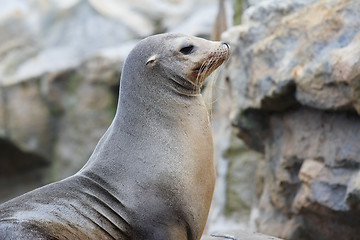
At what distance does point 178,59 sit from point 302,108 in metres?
1.69

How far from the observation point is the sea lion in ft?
10.9

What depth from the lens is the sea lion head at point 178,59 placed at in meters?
3.81

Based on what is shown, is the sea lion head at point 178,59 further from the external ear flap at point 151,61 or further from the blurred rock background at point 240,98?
the blurred rock background at point 240,98

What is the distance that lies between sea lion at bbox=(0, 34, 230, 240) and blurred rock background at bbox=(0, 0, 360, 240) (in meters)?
0.41

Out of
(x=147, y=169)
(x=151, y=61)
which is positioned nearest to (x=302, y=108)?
(x=151, y=61)

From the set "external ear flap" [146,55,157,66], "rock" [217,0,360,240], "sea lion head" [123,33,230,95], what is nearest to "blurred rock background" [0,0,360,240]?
"rock" [217,0,360,240]

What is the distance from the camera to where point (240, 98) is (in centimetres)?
571

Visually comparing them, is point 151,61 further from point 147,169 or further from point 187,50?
point 147,169

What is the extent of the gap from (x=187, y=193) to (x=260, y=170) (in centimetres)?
343

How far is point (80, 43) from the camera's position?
1110 cm

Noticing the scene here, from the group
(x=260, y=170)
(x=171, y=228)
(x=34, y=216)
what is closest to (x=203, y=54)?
(x=171, y=228)

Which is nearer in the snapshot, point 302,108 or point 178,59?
point 178,59

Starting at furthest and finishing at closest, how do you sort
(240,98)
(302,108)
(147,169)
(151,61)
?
(240,98) → (302,108) → (151,61) → (147,169)

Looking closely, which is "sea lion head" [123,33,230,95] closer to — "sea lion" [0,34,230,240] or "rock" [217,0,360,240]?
"sea lion" [0,34,230,240]
